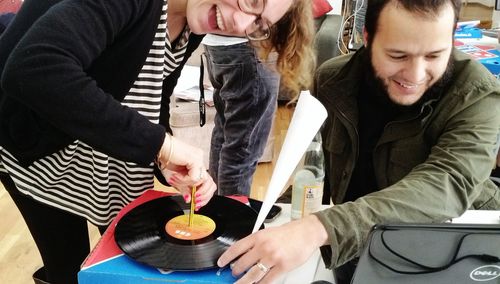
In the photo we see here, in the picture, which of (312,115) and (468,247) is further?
(312,115)

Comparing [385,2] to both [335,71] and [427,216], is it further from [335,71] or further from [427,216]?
[427,216]

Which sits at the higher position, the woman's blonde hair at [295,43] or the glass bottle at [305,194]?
the woman's blonde hair at [295,43]

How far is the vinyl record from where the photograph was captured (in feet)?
2.70

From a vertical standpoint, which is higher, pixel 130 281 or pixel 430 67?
pixel 430 67

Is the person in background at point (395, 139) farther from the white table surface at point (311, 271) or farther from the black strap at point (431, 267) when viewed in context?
the black strap at point (431, 267)

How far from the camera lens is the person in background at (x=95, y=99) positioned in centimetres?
80

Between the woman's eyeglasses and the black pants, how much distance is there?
554 mm

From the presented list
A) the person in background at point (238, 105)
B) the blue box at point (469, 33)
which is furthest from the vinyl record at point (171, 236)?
the blue box at point (469, 33)

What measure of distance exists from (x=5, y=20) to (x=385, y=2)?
0.84 metres

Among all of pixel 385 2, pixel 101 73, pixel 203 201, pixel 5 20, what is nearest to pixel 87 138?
pixel 101 73

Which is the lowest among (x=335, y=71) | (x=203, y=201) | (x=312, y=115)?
(x=203, y=201)

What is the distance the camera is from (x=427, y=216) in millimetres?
930

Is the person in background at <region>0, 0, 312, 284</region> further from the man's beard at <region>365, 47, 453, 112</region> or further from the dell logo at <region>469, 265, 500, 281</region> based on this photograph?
the dell logo at <region>469, 265, 500, 281</region>

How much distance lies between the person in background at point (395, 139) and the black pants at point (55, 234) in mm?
535
